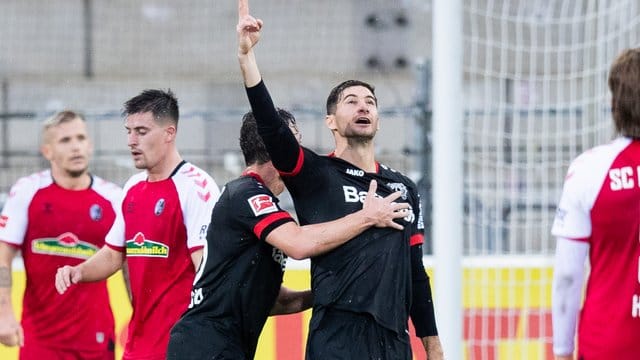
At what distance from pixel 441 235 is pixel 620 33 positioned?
2.29 m

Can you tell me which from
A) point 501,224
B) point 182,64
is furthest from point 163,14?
point 501,224

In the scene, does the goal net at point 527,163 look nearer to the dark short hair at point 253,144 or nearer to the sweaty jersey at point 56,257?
the dark short hair at point 253,144

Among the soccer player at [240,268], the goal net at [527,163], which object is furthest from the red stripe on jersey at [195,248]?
the goal net at [527,163]

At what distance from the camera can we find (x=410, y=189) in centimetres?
522

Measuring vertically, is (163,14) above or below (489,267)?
above

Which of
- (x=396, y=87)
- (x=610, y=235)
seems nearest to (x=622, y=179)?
(x=610, y=235)

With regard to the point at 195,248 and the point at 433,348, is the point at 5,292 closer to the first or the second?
the point at 195,248

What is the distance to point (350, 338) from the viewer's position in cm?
477

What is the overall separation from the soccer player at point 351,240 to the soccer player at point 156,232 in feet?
2.93

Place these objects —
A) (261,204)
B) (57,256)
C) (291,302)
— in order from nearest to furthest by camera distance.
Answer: (261,204)
(291,302)
(57,256)

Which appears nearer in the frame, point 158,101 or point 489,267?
point 158,101

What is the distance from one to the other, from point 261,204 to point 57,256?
242cm

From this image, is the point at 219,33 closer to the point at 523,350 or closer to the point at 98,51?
the point at 98,51

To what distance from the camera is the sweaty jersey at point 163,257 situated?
5.68m
